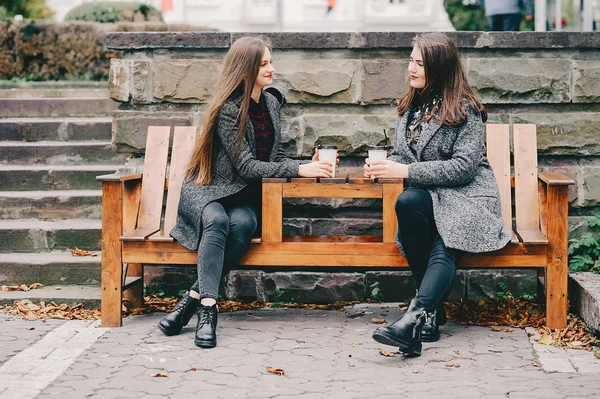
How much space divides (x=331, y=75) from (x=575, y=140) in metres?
1.53

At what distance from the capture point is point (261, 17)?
21828 mm

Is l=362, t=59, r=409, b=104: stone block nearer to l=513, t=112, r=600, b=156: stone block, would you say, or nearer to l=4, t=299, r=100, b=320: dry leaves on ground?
l=513, t=112, r=600, b=156: stone block

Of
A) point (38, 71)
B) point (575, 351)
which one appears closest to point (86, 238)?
point (575, 351)

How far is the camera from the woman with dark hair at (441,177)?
15.9 feet

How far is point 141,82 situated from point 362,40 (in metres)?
1.38

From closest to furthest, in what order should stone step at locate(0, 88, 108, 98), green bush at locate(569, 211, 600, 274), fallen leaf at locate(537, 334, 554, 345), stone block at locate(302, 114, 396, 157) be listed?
1. fallen leaf at locate(537, 334, 554, 345)
2. green bush at locate(569, 211, 600, 274)
3. stone block at locate(302, 114, 396, 157)
4. stone step at locate(0, 88, 108, 98)

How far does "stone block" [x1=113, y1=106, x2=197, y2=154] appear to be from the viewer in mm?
5973

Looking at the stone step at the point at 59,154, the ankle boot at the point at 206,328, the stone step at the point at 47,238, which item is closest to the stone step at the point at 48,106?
the stone step at the point at 59,154

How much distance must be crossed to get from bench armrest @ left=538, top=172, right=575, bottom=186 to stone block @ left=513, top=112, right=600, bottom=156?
32cm

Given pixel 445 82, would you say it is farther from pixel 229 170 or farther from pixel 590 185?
pixel 590 185

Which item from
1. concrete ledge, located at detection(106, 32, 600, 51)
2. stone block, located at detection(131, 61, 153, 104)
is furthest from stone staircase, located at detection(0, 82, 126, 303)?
concrete ledge, located at detection(106, 32, 600, 51)

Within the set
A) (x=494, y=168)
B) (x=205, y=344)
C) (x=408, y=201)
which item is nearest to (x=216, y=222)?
(x=205, y=344)

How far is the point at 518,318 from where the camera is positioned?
542cm

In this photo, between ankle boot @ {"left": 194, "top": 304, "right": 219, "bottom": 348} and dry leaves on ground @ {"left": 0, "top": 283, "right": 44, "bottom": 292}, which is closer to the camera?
ankle boot @ {"left": 194, "top": 304, "right": 219, "bottom": 348}
